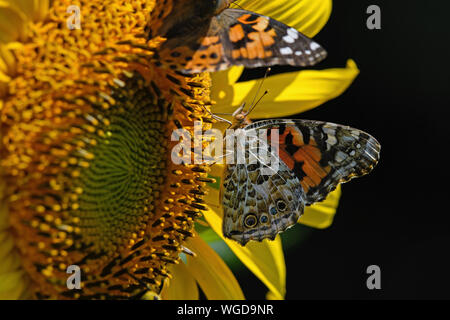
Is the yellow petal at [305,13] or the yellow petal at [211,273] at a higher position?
the yellow petal at [305,13]

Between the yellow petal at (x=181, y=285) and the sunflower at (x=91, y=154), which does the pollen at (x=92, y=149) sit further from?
the yellow petal at (x=181, y=285)

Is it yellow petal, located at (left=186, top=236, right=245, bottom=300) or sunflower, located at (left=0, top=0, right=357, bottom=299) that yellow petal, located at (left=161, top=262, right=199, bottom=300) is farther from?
sunflower, located at (left=0, top=0, right=357, bottom=299)

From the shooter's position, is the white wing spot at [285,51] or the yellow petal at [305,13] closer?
the white wing spot at [285,51]

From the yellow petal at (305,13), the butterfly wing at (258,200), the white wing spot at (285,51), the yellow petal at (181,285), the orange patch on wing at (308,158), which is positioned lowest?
the yellow petal at (181,285)

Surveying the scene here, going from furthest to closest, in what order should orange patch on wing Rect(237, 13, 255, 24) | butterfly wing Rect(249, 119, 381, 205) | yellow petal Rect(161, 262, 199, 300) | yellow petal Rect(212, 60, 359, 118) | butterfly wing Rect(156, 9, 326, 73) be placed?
Answer: yellow petal Rect(212, 60, 359, 118)
yellow petal Rect(161, 262, 199, 300)
butterfly wing Rect(249, 119, 381, 205)
orange patch on wing Rect(237, 13, 255, 24)
butterfly wing Rect(156, 9, 326, 73)

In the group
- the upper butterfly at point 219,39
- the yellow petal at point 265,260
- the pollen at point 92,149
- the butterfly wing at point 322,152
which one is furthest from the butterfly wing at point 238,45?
the yellow petal at point 265,260

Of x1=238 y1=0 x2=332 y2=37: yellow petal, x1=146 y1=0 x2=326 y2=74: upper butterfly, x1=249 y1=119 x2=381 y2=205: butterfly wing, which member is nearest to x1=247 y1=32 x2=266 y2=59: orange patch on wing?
x1=146 y1=0 x2=326 y2=74: upper butterfly
